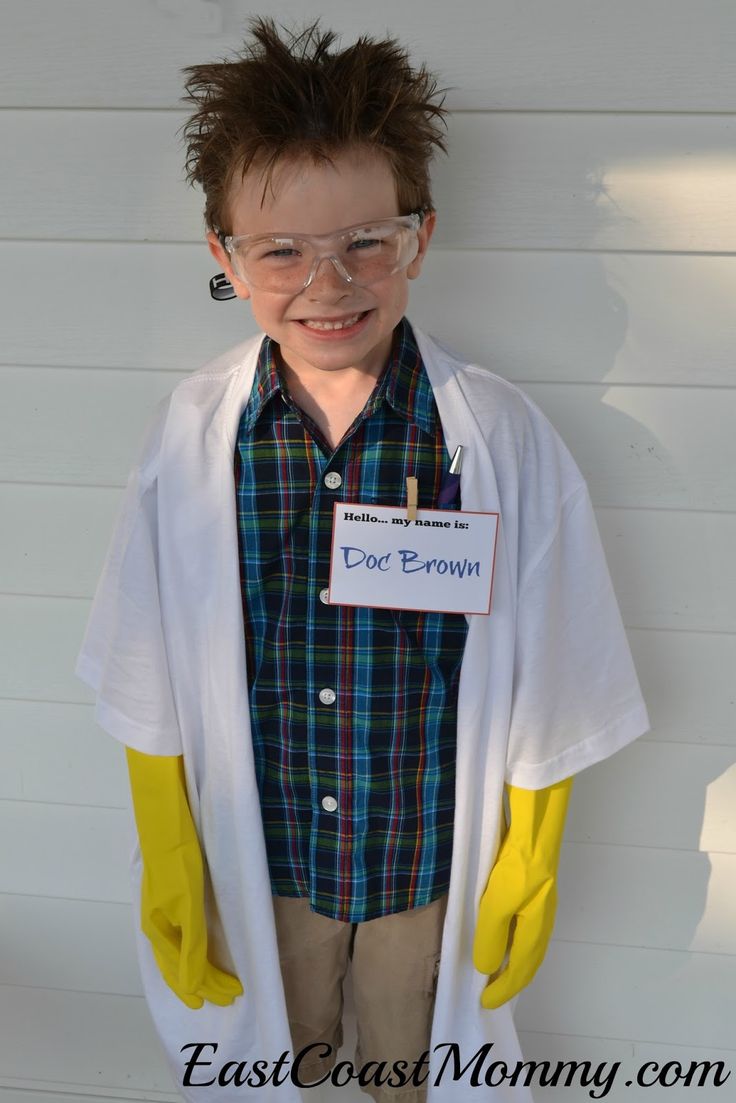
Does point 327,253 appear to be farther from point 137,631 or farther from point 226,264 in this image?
point 137,631

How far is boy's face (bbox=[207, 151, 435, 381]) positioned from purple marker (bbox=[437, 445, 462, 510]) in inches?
6.0

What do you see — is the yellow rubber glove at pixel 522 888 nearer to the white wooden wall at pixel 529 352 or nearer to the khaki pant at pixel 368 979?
the khaki pant at pixel 368 979

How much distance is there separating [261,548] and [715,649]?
2.20 feet

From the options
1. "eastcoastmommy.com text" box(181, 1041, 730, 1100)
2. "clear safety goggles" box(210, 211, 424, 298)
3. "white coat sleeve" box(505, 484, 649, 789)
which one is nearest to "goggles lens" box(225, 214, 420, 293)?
"clear safety goggles" box(210, 211, 424, 298)

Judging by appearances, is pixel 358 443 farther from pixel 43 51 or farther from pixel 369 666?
pixel 43 51

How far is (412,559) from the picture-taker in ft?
3.77

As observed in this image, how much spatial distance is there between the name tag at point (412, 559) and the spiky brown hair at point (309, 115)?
1.09ft

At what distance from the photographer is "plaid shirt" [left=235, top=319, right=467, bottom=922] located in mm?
1178

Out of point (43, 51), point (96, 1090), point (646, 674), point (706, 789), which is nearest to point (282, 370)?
point (43, 51)

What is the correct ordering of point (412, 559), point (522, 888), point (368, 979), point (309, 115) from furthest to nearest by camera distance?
point (368, 979), point (522, 888), point (412, 559), point (309, 115)

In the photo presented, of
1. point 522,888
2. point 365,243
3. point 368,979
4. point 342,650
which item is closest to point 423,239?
point 365,243

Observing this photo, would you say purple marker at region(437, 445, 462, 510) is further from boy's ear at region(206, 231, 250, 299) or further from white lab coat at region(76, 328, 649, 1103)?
boy's ear at region(206, 231, 250, 299)

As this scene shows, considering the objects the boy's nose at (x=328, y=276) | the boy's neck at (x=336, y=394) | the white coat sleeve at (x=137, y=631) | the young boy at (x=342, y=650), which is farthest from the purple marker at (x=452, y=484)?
the white coat sleeve at (x=137, y=631)

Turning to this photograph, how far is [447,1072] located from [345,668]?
584 millimetres
